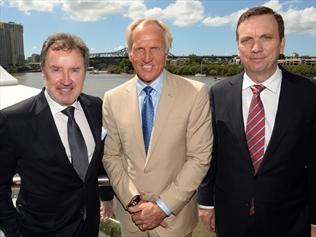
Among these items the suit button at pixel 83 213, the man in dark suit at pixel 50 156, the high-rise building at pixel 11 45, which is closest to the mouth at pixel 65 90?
the man in dark suit at pixel 50 156

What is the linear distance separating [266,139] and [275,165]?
17 cm

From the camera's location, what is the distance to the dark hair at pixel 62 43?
2.02m

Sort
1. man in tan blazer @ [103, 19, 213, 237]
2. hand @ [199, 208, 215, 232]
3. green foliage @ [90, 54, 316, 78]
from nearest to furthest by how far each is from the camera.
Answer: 1. man in tan blazer @ [103, 19, 213, 237]
2. hand @ [199, 208, 215, 232]
3. green foliage @ [90, 54, 316, 78]

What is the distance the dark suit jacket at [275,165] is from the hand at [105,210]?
0.85 meters

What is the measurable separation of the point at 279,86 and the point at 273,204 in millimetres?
772

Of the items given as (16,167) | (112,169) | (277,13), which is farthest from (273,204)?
(16,167)

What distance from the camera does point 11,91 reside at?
7.58 m

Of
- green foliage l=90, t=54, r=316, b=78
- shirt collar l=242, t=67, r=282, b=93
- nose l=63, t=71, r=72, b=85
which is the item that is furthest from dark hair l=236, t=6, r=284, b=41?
green foliage l=90, t=54, r=316, b=78

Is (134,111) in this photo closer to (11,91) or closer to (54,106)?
(54,106)

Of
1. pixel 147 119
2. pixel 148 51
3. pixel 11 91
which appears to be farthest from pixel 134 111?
pixel 11 91

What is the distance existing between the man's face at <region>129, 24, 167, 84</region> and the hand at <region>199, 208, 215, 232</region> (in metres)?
1.06

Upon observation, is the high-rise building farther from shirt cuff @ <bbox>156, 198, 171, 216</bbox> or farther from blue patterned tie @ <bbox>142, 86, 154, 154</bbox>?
shirt cuff @ <bbox>156, 198, 171, 216</bbox>

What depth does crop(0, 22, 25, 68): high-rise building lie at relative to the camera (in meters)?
26.4

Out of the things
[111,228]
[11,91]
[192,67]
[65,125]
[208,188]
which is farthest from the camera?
[192,67]
